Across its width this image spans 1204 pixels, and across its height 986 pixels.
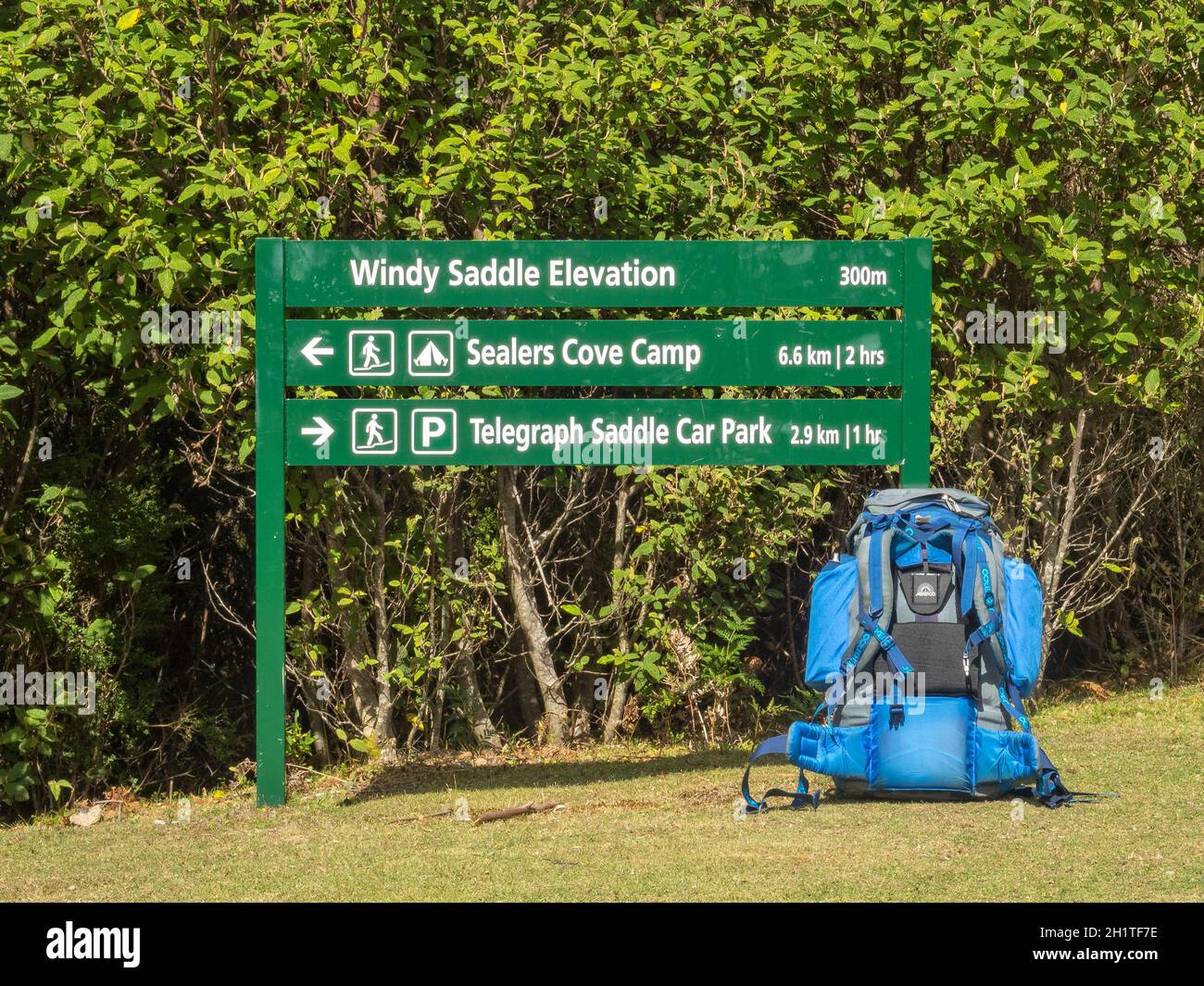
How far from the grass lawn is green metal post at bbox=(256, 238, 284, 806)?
0.35 metres

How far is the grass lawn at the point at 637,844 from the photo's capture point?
552 cm

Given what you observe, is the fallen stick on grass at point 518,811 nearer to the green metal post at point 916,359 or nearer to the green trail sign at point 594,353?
the green trail sign at point 594,353

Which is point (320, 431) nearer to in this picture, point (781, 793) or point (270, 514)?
point (270, 514)

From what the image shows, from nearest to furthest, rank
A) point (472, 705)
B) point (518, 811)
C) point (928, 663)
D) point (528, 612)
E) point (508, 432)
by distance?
point (928, 663) → point (518, 811) → point (508, 432) → point (528, 612) → point (472, 705)

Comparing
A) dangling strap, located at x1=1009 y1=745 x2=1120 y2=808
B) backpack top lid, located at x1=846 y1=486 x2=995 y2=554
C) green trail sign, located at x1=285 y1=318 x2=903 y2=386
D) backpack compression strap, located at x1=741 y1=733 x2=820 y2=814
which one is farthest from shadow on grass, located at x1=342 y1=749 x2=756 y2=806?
green trail sign, located at x1=285 y1=318 x2=903 y2=386

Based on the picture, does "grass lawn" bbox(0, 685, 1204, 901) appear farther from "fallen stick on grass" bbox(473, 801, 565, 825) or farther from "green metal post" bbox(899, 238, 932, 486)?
"green metal post" bbox(899, 238, 932, 486)

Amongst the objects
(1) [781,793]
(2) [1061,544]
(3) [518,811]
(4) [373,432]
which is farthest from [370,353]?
(2) [1061,544]

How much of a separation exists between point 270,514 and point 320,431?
431 mm

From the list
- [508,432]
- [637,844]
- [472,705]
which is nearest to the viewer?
[637,844]

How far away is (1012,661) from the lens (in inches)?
256

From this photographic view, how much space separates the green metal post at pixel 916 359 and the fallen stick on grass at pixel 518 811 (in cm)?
215

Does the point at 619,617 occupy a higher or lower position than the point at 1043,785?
higher

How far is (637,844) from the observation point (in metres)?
6.23

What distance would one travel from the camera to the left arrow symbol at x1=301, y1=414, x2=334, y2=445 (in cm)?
701
